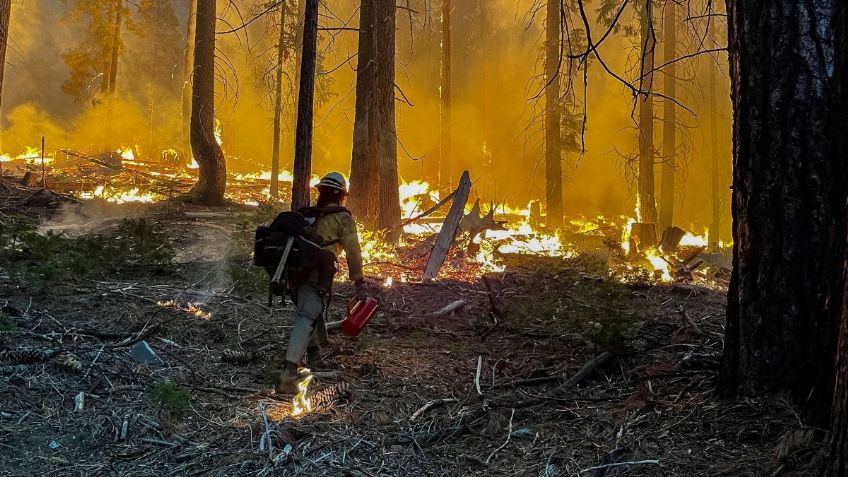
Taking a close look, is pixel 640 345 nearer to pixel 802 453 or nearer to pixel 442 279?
pixel 802 453

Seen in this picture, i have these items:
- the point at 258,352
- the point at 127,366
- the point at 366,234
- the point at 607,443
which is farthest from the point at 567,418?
the point at 366,234

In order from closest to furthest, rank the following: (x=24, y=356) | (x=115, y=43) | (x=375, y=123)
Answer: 1. (x=24, y=356)
2. (x=375, y=123)
3. (x=115, y=43)

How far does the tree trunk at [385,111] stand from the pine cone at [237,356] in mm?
6891

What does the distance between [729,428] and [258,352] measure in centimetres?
429

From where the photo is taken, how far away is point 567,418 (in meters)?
4.45

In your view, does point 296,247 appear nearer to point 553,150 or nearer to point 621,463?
point 621,463

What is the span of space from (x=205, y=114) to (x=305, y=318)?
12.2 meters

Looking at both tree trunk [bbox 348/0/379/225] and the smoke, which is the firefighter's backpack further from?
the smoke

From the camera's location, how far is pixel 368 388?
18.2 feet

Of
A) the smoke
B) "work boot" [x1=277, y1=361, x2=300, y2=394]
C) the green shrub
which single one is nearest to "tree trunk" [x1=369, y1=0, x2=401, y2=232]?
"work boot" [x1=277, y1=361, x2=300, y2=394]

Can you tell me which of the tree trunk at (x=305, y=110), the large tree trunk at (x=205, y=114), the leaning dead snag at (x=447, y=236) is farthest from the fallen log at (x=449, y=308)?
the large tree trunk at (x=205, y=114)

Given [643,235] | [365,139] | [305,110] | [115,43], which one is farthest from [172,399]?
[115,43]

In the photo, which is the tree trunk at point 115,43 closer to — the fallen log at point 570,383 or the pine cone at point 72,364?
the pine cone at point 72,364

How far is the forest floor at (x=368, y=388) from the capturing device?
3.88m
